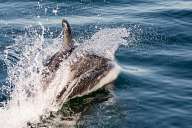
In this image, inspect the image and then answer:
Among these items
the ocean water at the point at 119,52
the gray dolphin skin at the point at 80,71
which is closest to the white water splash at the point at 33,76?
the ocean water at the point at 119,52

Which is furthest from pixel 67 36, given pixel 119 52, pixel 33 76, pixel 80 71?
pixel 119 52

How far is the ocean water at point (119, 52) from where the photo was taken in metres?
10.6

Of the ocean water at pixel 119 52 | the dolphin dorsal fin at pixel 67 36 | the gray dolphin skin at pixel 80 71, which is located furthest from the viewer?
the dolphin dorsal fin at pixel 67 36

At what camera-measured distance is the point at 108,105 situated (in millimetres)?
11211

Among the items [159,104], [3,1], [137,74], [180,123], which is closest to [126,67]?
[137,74]

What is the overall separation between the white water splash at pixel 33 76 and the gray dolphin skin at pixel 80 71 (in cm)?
18

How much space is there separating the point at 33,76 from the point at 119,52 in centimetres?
378

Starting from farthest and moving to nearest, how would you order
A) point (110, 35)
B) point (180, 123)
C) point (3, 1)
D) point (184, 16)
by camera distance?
point (3, 1) < point (184, 16) < point (110, 35) < point (180, 123)

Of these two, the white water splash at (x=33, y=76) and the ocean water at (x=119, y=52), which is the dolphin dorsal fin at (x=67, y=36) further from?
the ocean water at (x=119, y=52)

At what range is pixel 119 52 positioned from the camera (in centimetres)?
1457

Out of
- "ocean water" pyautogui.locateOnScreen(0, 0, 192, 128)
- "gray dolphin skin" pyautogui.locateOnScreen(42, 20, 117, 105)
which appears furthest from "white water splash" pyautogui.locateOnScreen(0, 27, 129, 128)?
"gray dolphin skin" pyautogui.locateOnScreen(42, 20, 117, 105)

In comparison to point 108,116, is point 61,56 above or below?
above

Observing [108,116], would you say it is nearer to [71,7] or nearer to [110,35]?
[110,35]

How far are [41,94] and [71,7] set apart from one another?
8.53 m
